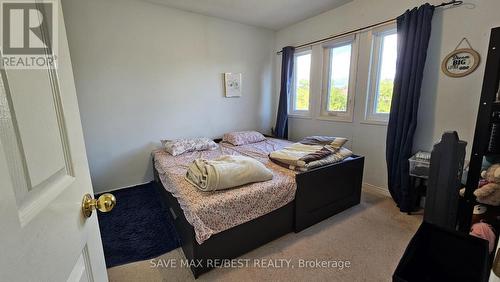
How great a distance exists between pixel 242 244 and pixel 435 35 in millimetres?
2763

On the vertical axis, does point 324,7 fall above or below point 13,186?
above

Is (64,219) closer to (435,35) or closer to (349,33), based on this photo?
(435,35)

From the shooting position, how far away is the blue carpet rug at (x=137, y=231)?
1.78m

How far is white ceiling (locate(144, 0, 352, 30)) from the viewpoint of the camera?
2822mm

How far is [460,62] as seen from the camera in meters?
2.06

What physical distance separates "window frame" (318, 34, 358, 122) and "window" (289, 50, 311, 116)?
313 millimetres

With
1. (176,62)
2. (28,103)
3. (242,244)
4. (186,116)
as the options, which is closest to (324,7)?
(176,62)

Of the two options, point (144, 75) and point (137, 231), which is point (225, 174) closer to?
point (137, 231)

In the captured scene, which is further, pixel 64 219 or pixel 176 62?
pixel 176 62

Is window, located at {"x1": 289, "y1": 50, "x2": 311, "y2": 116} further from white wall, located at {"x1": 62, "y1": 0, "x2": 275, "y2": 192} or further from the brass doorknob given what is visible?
the brass doorknob

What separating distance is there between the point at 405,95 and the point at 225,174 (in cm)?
209

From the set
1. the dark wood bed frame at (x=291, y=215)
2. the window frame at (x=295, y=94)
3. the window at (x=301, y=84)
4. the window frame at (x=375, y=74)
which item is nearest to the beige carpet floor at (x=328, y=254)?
the dark wood bed frame at (x=291, y=215)

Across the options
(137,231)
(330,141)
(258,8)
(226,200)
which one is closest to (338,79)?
(330,141)

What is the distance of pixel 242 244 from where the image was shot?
1.72 metres
